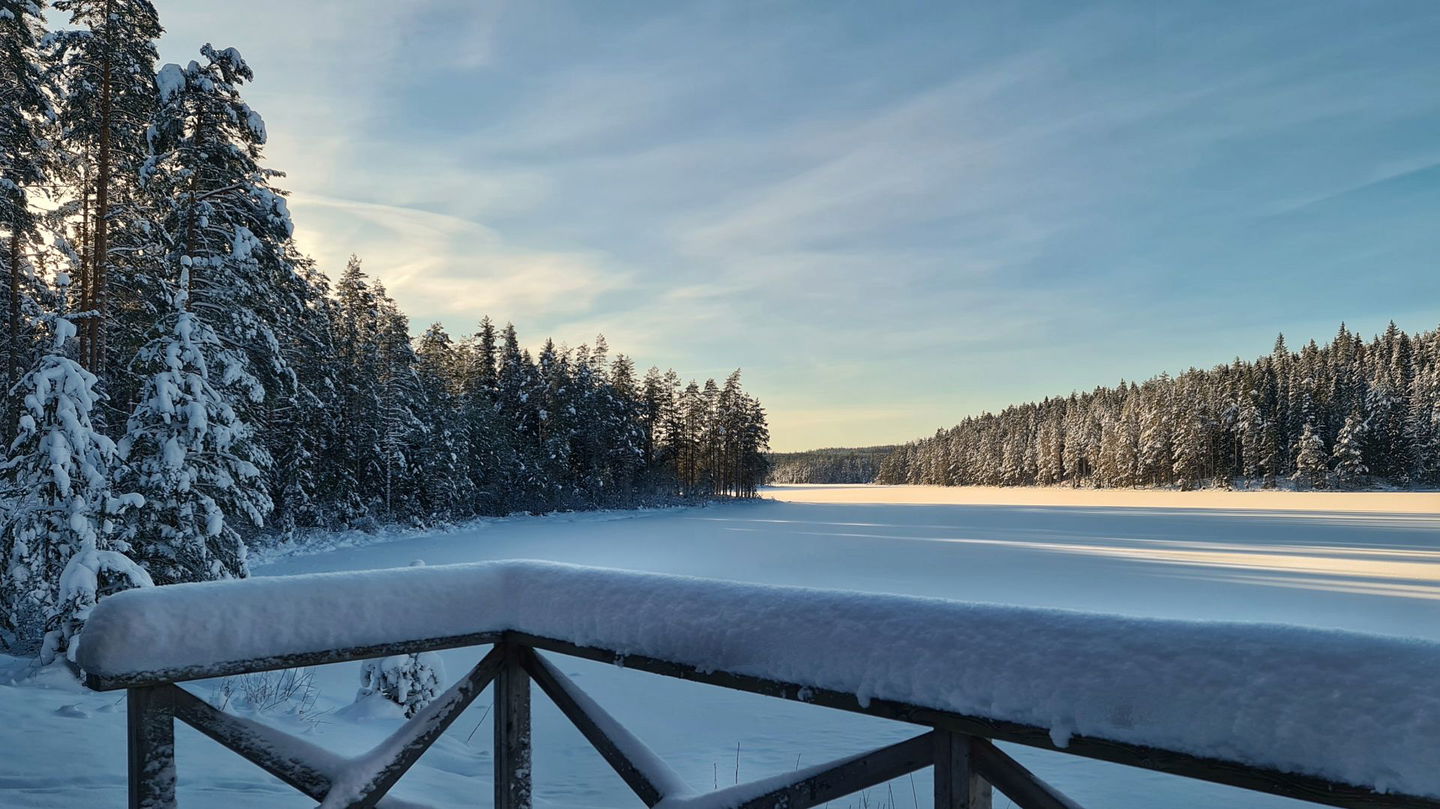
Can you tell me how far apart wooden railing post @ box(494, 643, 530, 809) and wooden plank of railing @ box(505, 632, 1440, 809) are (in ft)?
1.85

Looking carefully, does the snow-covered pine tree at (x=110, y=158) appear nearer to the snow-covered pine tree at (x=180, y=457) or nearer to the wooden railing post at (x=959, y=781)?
the snow-covered pine tree at (x=180, y=457)

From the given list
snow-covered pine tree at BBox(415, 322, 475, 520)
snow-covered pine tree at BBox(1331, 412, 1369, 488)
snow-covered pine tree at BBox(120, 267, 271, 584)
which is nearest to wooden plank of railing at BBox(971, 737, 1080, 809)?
snow-covered pine tree at BBox(120, 267, 271, 584)

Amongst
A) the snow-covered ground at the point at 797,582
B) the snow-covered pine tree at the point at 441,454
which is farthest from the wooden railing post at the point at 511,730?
the snow-covered pine tree at the point at 441,454

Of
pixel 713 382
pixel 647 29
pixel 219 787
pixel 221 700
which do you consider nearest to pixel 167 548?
pixel 221 700

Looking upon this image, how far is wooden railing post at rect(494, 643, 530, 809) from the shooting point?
2.10m

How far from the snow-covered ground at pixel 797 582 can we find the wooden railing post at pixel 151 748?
244 cm

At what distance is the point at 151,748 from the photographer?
1.73 meters

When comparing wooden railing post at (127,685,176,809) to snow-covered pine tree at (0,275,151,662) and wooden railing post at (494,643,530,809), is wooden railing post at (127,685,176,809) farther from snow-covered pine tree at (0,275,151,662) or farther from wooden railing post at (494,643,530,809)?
snow-covered pine tree at (0,275,151,662)

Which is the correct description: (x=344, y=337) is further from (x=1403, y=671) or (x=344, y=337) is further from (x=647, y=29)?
(x=1403, y=671)

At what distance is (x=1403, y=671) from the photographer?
0.98m

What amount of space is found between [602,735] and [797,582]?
15.2 meters

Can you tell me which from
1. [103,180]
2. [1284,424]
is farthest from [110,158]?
[1284,424]

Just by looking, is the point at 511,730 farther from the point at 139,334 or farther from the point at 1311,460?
the point at 1311,460

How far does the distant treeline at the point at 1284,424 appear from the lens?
73.2 m
